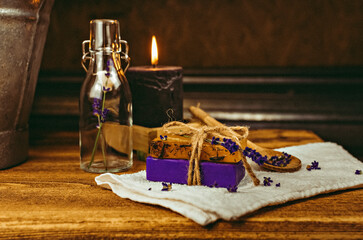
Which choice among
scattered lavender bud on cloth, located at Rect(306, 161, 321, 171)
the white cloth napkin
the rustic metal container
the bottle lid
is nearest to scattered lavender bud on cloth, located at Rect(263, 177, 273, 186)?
the white cloth napkin

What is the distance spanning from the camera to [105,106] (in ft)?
2.32

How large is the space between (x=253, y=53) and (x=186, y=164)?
2.05ft

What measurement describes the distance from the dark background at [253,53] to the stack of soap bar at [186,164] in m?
0.54

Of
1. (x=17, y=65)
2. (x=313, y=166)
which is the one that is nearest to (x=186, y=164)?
(x=313, y=166)

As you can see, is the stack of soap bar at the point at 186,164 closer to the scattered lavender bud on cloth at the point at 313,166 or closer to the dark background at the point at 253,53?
the scattered lavender bud on cloth at the point at 313,166

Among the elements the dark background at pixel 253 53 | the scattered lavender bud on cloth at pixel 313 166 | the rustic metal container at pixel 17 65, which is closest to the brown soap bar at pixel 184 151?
the scattered lavender bud on cloth at pixel 313 166

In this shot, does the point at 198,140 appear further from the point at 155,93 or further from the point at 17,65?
the point at 17,65

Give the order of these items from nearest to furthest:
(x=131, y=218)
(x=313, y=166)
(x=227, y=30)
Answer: (x=131, y=218), (x=313, y=166), (x=227, y=30)

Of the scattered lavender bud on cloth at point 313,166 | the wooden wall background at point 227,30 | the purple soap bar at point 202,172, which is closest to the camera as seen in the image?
the purple soap bar at point 202,172

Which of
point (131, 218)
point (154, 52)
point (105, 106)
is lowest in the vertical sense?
point (131, 218)

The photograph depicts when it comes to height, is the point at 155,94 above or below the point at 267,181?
above

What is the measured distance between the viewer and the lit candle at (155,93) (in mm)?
733

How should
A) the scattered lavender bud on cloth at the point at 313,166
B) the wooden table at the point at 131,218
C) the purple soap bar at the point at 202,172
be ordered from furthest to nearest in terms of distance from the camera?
1. the scattered lavender bud on cloth at the point at 313,166
2. the purple soap bar at the point at 202,172
3. the wooden table at the point at 131,218

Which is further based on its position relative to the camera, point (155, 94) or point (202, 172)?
point (155, 94)
